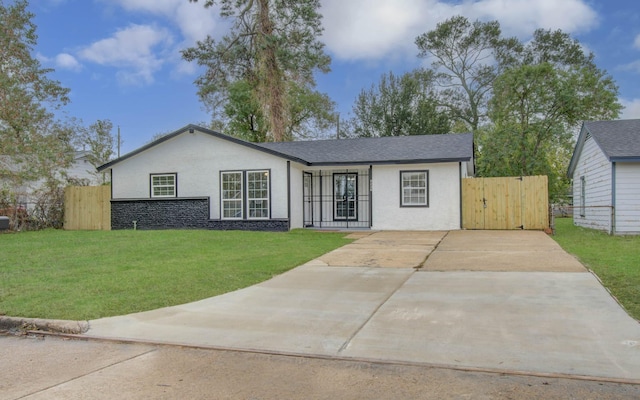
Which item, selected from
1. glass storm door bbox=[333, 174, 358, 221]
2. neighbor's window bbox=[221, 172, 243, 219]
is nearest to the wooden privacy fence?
neighbor's window bbox=[221, 172, 243, 219]

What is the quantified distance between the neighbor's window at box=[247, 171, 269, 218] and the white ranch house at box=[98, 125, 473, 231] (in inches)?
1.5

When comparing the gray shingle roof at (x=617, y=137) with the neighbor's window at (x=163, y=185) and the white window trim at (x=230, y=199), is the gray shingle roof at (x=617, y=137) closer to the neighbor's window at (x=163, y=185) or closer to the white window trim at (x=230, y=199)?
the white window trim at (x=230, y=199)

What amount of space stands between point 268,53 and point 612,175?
68.9 ft

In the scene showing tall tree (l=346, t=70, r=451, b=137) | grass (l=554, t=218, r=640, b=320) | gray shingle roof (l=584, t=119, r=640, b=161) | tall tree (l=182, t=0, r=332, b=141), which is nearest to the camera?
grass (l=554, t=218, r=640, b=320)

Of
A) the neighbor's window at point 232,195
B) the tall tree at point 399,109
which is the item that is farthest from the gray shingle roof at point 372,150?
the tall tree at point 399,109

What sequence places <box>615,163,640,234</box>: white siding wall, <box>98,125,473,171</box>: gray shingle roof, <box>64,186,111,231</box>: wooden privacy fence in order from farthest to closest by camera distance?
<box>64,186,111,231</box>: wooden privacy fence < <box>98,125,473,171</box>: gray shingle roof < <box>615,163,640,234</box>: white siding wall

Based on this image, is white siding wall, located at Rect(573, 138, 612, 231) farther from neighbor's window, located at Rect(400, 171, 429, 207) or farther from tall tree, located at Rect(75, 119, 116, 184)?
tall tree, located at Rect(75, 119, 116, 184)

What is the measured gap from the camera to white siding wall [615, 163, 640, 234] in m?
14.6

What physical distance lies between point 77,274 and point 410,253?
278 inches

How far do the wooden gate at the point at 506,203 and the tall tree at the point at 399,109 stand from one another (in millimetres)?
16958

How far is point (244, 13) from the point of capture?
2947 centimetres

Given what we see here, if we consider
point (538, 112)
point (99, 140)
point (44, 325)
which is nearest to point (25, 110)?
point (99, 140)

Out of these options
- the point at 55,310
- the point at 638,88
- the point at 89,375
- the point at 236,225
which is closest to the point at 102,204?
the point at 236,225

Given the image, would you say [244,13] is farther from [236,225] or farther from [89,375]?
[89,375]
